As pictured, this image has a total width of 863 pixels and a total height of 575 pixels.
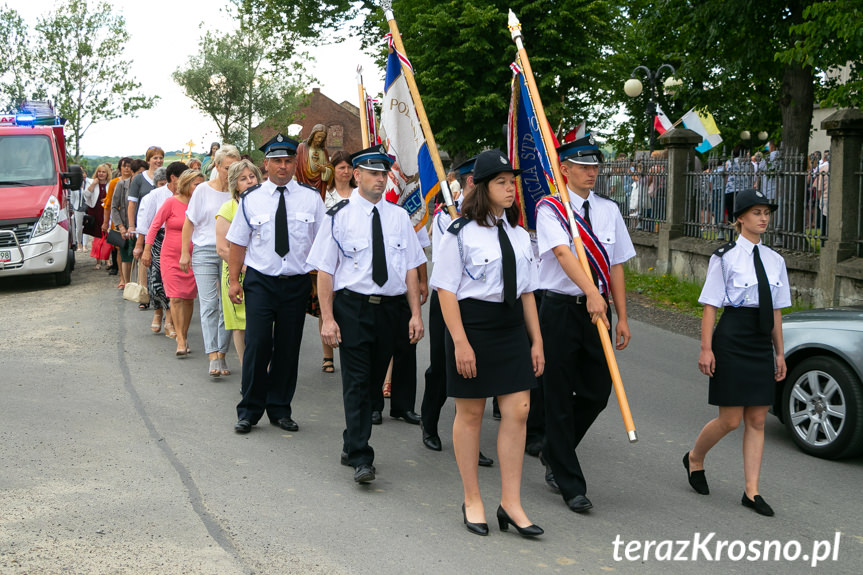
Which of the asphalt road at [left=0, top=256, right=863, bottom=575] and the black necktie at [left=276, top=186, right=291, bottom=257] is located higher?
the black necktie at [left=276, top=186, right=291, bottom=257]

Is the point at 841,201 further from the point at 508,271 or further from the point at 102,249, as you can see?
the point at 102,249

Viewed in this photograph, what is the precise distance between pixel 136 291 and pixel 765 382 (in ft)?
27.2

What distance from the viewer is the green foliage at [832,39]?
11.0 m

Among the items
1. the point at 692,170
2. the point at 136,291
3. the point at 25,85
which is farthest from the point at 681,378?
the point at 25,85

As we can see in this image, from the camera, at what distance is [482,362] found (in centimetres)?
487

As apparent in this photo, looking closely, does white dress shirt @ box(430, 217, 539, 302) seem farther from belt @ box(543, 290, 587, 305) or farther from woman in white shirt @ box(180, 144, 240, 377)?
woman in white shirt @ box(180, 144, 240, 377)

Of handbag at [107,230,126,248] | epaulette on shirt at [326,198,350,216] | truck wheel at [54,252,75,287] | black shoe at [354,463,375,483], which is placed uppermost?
epaulette on shirt at [326,198,350,216]

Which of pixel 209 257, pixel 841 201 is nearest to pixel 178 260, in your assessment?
pixel 209 257

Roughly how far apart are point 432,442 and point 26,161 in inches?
476

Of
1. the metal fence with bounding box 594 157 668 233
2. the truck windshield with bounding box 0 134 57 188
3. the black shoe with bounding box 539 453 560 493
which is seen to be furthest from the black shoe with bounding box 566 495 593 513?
the truck windshield with bounding box 0 134 57 188

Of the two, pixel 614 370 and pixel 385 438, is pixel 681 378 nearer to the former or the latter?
pixel 385 438

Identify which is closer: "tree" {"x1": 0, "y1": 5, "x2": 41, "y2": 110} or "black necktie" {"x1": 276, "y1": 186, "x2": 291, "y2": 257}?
"black necktie" {"x1": 276, "y1": 186, "x2": 291, "y2": 257}

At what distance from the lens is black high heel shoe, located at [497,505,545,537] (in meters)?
4.85

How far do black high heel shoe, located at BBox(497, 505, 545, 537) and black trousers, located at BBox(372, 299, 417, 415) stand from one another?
1.72 metres
